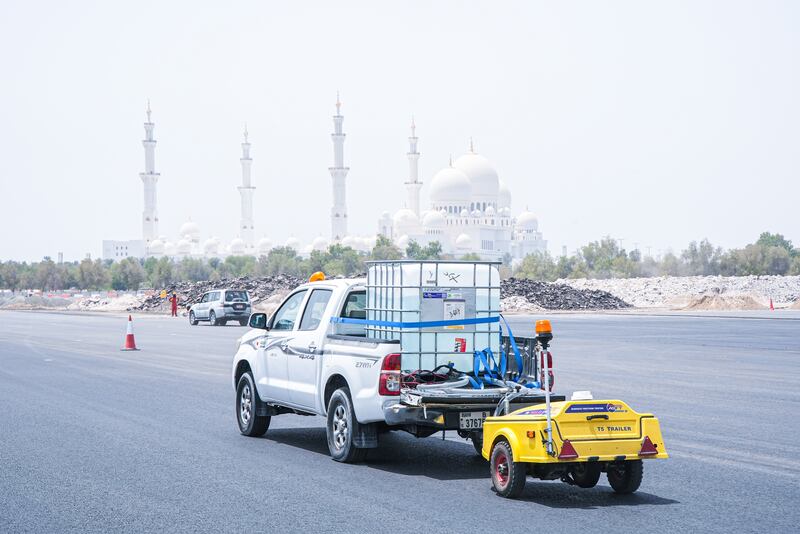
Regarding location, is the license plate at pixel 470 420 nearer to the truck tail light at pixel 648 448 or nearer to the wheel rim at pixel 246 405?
the truck tail light at pixel 648 448

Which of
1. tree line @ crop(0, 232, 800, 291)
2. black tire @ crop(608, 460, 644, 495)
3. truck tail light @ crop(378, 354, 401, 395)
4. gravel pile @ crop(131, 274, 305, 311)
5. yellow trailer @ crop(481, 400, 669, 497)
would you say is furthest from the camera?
tree line @ crop(0, 232, 800, 291)

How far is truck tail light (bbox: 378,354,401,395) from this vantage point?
1080 cm

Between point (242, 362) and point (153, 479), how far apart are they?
3871 mm

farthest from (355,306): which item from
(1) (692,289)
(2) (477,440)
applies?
(1) (692,289)

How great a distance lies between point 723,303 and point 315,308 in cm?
6663

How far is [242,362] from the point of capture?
1409 centimetres

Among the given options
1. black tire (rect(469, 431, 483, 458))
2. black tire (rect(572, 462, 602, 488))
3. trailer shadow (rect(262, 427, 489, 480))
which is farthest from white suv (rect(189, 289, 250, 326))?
black tire (rect(572, 462, 602, 488))

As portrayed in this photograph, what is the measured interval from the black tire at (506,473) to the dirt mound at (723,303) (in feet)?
223

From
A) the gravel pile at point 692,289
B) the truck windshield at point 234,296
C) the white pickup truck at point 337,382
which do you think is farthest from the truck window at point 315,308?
the gravel pile at point 692,289

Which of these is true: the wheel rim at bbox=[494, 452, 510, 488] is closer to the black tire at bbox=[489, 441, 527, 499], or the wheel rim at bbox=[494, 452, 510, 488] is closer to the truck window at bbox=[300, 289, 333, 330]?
the black tire at bbox=[489, 441, 527, 499]

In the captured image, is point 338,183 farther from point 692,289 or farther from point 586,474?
point 586,474

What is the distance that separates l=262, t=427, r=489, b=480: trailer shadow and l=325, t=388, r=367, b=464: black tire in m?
0.21

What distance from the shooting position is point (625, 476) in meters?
9.66

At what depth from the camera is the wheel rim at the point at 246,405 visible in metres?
13.6
